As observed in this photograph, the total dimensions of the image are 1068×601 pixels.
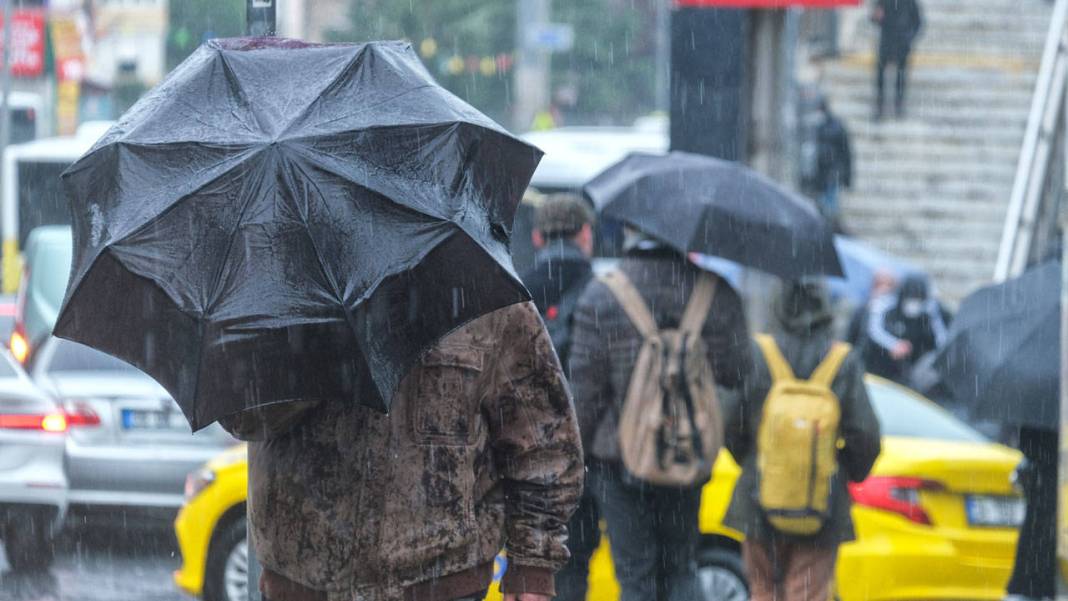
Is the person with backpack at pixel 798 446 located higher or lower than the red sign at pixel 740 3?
lower

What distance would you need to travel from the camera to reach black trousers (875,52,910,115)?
2158 cm

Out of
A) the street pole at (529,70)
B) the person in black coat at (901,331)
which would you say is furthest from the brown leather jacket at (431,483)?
the street pole at (529,70)

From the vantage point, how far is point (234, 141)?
3.54 meters

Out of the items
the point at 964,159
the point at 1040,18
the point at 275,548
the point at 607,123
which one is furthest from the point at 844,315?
the point at 607,123

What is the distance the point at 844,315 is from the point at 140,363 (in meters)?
12.5

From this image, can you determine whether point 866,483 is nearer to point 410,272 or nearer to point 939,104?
point 410,272

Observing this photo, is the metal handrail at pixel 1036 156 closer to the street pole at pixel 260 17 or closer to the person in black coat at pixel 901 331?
the person in black coat at pixel 901 331

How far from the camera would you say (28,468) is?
982 centimetres

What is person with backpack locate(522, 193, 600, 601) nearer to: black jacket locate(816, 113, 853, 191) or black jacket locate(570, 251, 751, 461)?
black jacket locate(570, 251, 751, 461)

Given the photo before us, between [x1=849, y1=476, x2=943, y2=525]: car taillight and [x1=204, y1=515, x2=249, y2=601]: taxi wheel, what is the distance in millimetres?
2962

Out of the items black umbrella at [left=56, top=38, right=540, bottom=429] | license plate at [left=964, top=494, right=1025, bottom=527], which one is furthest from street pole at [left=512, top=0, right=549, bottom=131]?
black umbrella at [left=56, top=38, right=540, bottom=429]

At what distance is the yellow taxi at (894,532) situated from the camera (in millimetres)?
8148

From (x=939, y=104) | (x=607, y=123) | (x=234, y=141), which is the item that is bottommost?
(x=607, y=123)

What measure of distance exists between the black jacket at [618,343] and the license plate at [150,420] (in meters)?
4.22
